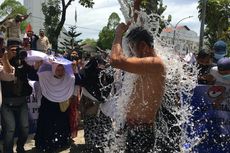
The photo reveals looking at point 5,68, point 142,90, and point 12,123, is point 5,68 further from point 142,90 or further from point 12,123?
point 142,90

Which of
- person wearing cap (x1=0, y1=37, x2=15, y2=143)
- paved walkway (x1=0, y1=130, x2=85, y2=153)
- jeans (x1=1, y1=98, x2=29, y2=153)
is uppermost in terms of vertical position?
person wearing cap (x1=0, y1=37, x2=15, y2=143)

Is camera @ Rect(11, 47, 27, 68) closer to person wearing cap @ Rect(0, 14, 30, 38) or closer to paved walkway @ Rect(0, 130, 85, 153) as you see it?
paved walkway @ Rect(0, 130, 85, 153)

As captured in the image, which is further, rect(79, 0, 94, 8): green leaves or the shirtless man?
rect(79, 0, 94, 8): green leaves

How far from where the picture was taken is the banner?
5938 mm

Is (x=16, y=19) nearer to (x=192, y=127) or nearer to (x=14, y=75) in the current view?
(x=14, y=75)

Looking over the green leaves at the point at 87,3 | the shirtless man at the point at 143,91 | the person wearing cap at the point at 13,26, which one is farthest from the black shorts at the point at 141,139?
the green leaves at the point at 87,3

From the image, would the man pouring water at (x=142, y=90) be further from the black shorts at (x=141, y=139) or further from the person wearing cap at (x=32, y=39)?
the person wearing cap at (x=32, y=39)

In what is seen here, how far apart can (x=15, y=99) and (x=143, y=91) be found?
3.11 metres

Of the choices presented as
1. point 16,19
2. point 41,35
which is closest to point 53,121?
point 16,19

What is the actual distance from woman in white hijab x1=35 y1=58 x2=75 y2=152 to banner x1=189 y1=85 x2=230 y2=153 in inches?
81.4

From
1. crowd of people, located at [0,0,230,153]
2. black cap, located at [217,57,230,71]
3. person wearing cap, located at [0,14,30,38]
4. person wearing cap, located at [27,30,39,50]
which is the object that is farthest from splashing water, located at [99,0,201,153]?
person wearing cap, located at [27,30,39,50]

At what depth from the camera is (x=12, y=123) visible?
612 centimetres

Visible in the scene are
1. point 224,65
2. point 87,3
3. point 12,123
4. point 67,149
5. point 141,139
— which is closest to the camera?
point 141,139

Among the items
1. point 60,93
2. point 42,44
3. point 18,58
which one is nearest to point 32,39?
point 42,44
